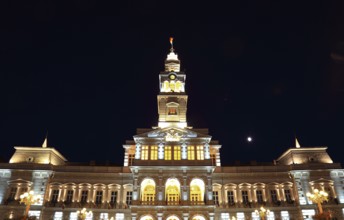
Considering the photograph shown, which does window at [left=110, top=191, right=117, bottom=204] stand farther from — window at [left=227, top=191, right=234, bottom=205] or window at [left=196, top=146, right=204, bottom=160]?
window at [left=227, top=191, right=234, bottom=205]

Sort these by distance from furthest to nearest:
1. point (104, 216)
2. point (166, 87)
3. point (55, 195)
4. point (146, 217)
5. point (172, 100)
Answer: point (166, 87)
point (172, 100)
point (55, 195)
point (104, 216)
point (146, 217)

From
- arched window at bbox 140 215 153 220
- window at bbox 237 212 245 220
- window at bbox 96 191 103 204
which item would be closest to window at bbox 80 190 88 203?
window at bbox 96 191 103 204

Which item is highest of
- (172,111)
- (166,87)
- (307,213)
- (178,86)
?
(178,86)

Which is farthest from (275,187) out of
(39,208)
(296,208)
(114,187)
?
(39,208)

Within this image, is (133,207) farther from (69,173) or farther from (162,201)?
(69,173)

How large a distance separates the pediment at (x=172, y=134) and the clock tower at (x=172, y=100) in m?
5.81

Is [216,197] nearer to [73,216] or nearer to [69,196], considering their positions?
[73,216]

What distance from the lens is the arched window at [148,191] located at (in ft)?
157

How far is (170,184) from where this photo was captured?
161 feet

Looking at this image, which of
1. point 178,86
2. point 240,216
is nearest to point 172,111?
point 178,86

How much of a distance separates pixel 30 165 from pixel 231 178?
34133mm

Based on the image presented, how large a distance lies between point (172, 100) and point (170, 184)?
1866 cm

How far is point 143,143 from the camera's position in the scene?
50250 mm

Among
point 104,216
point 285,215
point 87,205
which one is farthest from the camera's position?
point 87,205
